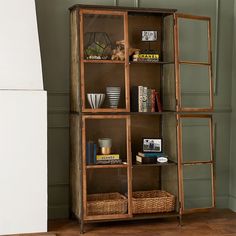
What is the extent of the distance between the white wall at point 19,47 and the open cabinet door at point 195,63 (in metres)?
1.38

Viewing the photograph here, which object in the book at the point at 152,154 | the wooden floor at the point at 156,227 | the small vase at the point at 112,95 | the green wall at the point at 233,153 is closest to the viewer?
the wooden floor at the point at 156,227

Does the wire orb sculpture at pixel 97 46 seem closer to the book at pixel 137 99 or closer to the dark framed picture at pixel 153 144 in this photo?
the book at pixel 137 99

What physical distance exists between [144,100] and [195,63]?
641mm

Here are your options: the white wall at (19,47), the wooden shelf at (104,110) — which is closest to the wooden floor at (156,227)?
the wooden shelf at (104,110)

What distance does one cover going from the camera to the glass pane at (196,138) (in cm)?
492

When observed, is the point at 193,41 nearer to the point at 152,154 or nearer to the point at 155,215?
the point at 152,154

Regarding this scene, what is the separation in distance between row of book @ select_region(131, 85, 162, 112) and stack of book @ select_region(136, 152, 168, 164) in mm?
412

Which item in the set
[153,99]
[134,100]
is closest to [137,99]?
[134,100]

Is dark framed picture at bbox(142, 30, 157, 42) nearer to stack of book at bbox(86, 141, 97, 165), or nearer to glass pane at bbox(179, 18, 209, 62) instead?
glass pane at bbox(179, 18, 209, 62)

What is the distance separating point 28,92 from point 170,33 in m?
1.45

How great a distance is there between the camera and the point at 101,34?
4406mm

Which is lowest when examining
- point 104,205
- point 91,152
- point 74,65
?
point 104,205

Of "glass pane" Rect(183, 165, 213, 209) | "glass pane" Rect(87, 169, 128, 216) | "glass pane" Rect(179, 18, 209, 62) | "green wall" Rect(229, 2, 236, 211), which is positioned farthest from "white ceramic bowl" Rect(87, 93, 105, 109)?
"green wall" Rect(229, 2, 236, 211)

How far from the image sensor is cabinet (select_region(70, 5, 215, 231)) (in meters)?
4.35
